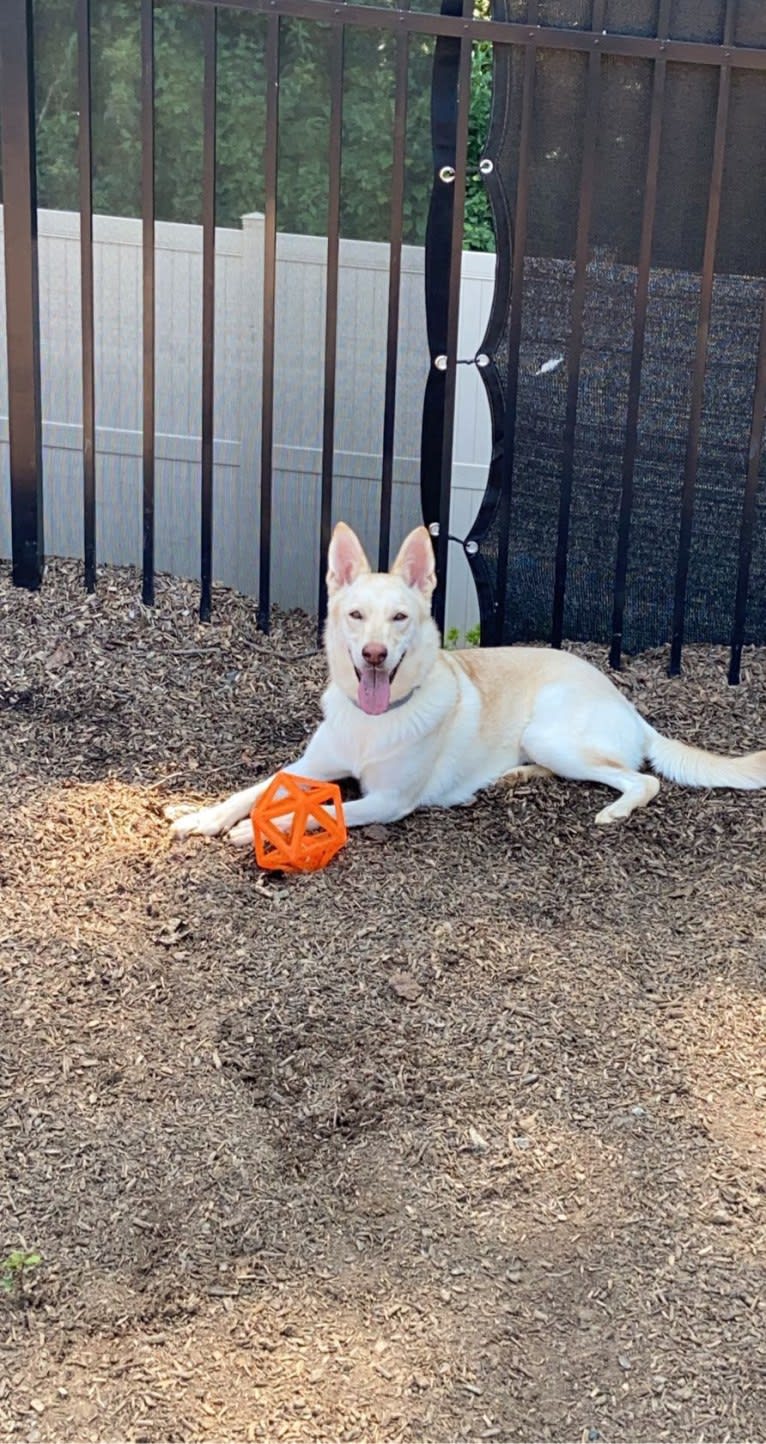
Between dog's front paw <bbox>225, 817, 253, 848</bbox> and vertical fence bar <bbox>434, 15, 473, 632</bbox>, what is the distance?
1.82m

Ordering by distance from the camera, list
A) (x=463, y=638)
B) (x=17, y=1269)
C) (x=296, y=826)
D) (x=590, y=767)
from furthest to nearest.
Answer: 1. (x=463, y=638)
2. (x=590, y=767)
3. (x=296, y=826)
4. (x=17, y=1269)

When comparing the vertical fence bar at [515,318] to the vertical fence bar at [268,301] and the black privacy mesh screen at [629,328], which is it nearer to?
the black privacy mesh screen at [629,328]

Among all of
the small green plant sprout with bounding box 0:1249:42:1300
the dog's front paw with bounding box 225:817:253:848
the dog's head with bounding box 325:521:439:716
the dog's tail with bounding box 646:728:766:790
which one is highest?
the dog's head with bounding box 325:521:439:716

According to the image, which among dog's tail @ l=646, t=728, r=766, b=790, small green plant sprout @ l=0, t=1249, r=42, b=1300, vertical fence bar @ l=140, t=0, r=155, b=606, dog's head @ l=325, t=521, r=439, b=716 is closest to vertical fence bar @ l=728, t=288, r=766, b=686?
dog's tail @ l=646, t=728, r=766, b=790

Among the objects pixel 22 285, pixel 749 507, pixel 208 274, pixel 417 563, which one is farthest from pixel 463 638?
pixel 22 285

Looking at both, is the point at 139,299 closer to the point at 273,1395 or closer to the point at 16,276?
the point at 16,276

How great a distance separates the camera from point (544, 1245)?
3105 millimetres

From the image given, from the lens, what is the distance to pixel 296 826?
463 centimetres

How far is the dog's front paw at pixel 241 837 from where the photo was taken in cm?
471

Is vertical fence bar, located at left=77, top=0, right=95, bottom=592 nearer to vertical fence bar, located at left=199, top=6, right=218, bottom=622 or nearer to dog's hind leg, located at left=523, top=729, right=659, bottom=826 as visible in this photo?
vertical fence bar, located at left=199, top=6, right=218, bottom=622

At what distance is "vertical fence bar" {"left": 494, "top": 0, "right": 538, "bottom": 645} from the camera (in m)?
5.68

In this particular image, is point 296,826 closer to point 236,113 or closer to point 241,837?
point 241,837

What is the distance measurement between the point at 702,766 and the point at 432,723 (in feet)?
3.31

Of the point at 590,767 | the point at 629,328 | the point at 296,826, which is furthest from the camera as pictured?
the point at 629,328
